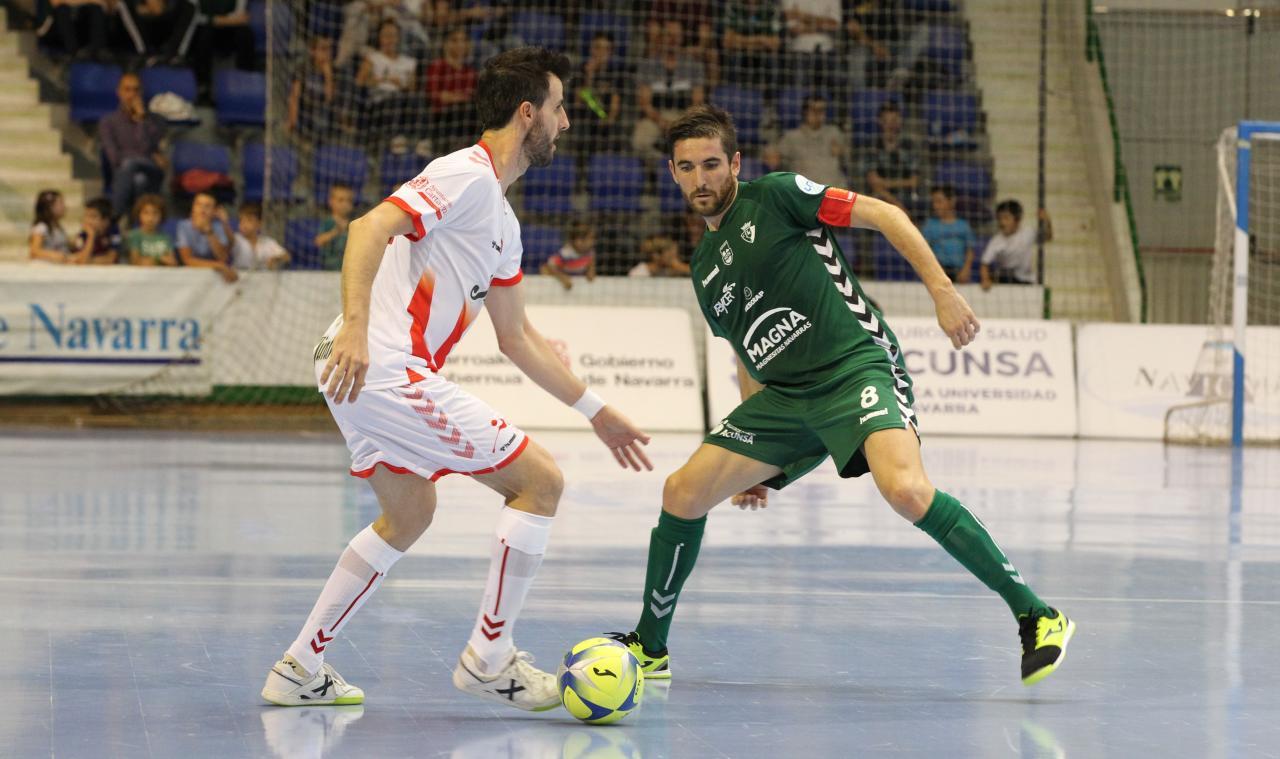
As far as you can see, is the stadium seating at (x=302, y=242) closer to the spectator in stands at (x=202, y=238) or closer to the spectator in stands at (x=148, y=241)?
the spectator in stands at (x=202, y=238)

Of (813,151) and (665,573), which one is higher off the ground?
(813,151)

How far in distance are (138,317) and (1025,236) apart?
8.97m

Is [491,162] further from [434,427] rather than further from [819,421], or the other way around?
[819,421]

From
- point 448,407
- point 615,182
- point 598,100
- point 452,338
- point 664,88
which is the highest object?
point 664,88

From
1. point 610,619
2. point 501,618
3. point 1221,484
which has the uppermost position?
point 501,618

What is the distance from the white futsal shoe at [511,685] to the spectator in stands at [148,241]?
11430 mm

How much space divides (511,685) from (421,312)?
1.05 m

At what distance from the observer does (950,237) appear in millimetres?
16375

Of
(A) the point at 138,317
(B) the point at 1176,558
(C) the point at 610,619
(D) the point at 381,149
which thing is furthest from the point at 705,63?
(C) the point at 610,619

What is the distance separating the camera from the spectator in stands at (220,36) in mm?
17391

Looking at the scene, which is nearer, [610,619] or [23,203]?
[610,619]

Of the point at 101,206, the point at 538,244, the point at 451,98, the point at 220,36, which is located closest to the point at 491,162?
the point at 101,206

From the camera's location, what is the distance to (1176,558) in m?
7.34

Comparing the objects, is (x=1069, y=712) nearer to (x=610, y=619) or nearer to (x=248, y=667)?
(x=610, y=619)
